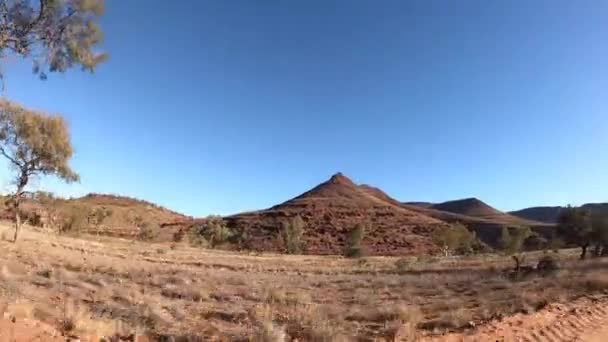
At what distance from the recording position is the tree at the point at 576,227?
50.4 m

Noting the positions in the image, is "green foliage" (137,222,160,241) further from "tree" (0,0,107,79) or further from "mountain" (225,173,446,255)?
"tree" (0,0,107,79)

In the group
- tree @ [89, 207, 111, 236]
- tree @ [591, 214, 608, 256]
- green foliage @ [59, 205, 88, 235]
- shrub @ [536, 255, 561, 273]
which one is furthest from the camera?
tree @ [89, 207, 111, 236]

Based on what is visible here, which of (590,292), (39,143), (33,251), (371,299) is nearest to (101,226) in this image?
(39,143)

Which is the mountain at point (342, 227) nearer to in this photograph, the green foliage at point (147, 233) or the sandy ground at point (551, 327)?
the green foliage at point (147, 233)

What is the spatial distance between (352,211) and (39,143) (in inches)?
4761

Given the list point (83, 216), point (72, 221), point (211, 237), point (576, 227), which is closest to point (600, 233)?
point (576, 227)

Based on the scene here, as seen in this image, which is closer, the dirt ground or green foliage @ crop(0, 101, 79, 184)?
the dirt ground

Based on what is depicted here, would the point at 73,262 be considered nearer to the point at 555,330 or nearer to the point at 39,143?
the point at 39,143

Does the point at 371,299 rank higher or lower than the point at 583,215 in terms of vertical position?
A: lower

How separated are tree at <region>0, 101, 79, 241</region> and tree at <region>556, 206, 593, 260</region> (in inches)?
1893

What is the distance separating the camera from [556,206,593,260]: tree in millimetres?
50438

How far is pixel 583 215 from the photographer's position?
52.9 metres

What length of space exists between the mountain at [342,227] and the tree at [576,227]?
4312cm

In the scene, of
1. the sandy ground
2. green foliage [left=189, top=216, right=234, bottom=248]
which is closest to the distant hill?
green foliage [left=189, top=216, right=234, bottom=248]
